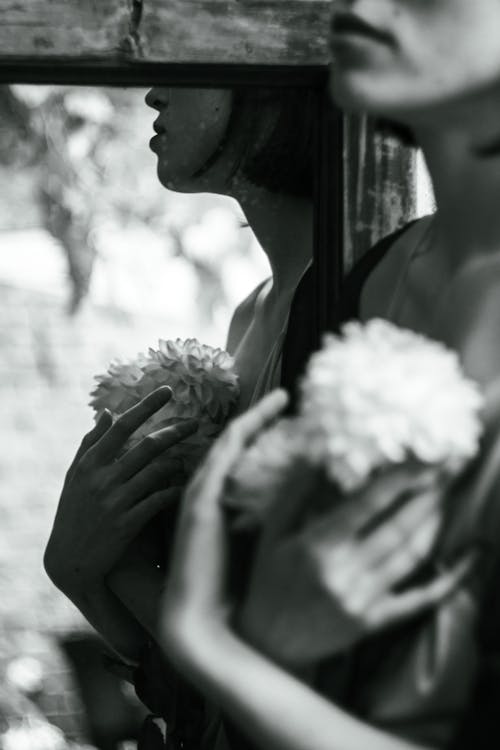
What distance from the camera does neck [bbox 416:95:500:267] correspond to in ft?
3.55

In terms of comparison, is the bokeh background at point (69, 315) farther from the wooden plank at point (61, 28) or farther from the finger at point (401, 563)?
the finger at point (401, 563)

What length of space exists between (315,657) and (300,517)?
101 mm

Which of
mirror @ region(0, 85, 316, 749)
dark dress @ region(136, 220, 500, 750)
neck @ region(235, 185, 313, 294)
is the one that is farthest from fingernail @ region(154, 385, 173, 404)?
dark dress @ region(136, 220, 500, 750)

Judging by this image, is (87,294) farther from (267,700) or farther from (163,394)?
(267,700)

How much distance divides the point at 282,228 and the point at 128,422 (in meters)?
0.33

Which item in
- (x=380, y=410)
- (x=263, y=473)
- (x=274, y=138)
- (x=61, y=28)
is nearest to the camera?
(x=380, y=410)

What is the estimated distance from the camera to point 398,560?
965mm

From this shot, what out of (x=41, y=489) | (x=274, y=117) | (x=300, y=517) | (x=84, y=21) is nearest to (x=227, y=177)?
(x=274, y=117)

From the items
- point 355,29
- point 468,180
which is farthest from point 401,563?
point 355,29

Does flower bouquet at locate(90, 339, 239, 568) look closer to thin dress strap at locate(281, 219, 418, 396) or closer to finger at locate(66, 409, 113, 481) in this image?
finger at locate(66, 409, 113, 481)

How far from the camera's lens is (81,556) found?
6.20 ft

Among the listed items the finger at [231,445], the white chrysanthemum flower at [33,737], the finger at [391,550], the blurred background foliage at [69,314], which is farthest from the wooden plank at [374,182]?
the white chrysanthemum flower at [33,737]

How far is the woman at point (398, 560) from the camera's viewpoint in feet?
3.14

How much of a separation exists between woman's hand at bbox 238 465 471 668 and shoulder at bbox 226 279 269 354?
947 mm
